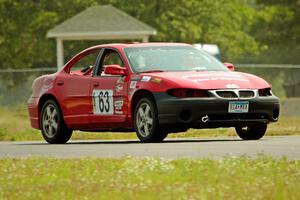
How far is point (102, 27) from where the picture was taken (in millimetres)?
47188

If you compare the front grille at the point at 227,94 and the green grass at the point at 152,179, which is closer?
the green grass at the point at 152,179

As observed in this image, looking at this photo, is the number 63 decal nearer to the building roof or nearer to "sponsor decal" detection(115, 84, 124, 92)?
"sponsor decal" detection(115, 84, 124, 92)

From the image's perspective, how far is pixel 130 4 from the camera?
2222 inches

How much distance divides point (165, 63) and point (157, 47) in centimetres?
64

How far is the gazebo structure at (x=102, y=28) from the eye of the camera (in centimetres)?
4619

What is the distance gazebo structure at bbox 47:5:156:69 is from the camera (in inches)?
1818

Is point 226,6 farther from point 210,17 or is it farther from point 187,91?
point 187,91

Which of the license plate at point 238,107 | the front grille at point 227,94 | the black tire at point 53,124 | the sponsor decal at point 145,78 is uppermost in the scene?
the sponsor decal at point 145,78

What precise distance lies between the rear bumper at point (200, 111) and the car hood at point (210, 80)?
0.19m

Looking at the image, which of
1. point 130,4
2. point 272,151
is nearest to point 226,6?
point 130,4

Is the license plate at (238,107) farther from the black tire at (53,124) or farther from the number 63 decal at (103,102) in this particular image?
the black tire at (53,124)

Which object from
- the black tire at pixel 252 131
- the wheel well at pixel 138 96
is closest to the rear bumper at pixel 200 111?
the wheel well at pixel 138 96

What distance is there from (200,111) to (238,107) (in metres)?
0.56

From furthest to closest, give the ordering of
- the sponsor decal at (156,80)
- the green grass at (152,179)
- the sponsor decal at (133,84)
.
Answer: the sponsor decal at (133,84) < the sponsor decal at (156,80) < the green grass at (152,179)
